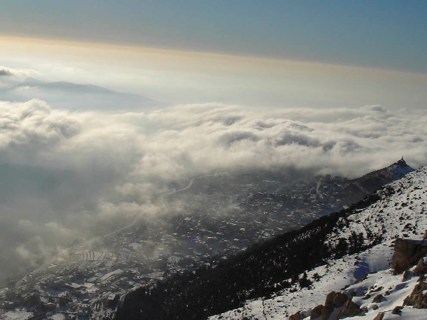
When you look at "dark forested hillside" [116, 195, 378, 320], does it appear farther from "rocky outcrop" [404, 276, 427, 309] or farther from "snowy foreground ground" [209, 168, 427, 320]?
"rocky outcrop" [404, 276, 427, 309]

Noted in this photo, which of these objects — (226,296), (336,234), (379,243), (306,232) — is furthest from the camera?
(306,232)

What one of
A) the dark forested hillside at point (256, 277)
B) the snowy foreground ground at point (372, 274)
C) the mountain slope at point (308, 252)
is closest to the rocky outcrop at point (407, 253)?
the snowy foreground ground at point (372, 274)

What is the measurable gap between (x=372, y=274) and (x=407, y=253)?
27.0ft

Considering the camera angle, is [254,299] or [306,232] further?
[306,232]

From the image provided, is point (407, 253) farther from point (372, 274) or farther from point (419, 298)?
point (419, 298)

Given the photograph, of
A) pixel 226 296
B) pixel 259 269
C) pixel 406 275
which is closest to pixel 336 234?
pixel 259 269

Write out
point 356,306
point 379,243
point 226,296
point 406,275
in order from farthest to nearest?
1. point 226,296
2. point 379,243
3. point 406,275
4. point 356,306

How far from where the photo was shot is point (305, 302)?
3398 inches

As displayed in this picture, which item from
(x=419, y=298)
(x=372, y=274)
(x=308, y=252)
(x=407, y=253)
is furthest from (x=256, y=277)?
(x=419, y=298)

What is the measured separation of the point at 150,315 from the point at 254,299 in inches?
3380

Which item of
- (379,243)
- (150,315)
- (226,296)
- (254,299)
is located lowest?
(150,315)

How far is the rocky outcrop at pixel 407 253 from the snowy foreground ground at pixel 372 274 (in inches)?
89.1

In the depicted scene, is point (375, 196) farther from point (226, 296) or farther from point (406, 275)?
point (406, 275)

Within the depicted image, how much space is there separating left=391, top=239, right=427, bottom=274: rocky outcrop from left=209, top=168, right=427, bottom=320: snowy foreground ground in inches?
89.1
